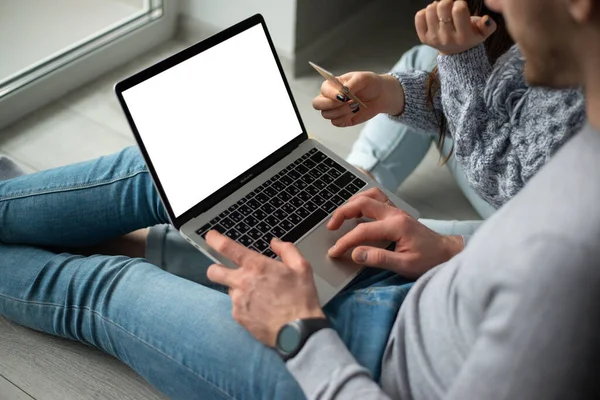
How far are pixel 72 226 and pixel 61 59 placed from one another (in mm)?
937

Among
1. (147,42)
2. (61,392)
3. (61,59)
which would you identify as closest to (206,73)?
(61,392)

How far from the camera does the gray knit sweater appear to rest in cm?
97

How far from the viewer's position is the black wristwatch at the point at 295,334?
787mm

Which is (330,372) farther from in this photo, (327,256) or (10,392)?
(10,392)

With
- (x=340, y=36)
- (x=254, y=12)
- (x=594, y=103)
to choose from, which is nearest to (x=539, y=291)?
(x=594, y=103)

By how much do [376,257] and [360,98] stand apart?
37 cm

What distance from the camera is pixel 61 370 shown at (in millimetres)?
1174

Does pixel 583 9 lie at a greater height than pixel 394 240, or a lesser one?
greater

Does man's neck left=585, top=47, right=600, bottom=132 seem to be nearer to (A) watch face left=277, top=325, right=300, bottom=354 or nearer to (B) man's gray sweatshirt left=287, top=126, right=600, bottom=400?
(B) man's gray sweatshirt left=287, top=126, right=600, bottom=400

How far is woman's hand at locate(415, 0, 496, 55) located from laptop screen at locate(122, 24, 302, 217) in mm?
263

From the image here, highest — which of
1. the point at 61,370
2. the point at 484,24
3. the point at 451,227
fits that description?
the point at 484,24

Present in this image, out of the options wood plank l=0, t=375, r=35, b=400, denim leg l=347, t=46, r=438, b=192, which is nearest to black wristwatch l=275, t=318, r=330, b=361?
wood plank l=0, t=375, r=35, b=400

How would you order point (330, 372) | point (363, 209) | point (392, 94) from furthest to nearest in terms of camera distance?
point (392, 94) → point (363, 209) → point (330, 372)

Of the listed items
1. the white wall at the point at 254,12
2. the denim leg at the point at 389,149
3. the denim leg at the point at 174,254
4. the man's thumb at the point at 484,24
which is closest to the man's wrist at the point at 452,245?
the man's thumb at the point at 484,24
